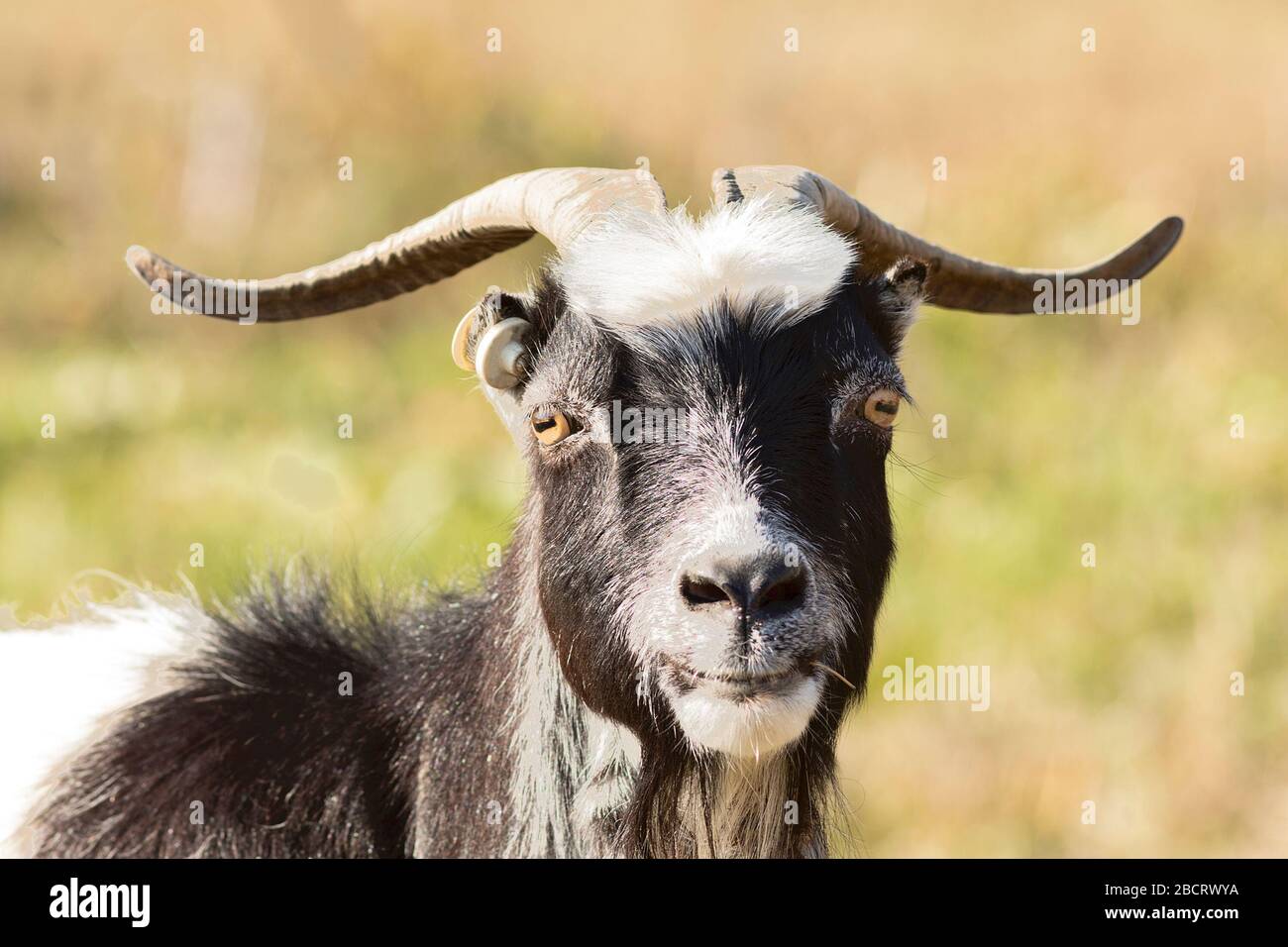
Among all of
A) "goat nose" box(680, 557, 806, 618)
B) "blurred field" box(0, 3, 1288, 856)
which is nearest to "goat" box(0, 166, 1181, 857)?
"goat nose" box(680, 557, 806, 618)

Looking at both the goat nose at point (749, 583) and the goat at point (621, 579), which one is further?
the goat at point (621, 579)

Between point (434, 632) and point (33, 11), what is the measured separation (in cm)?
1793

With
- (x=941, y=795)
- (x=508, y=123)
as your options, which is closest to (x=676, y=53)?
(x=508, y=123)

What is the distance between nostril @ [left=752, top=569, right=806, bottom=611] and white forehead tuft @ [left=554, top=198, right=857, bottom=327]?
886 millimetres


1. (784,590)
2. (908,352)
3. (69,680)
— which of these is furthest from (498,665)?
(908,352)

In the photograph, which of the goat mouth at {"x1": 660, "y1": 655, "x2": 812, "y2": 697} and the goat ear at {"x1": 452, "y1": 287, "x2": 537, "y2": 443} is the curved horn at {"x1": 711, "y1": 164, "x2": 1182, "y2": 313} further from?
the goat mouth at {"x1": 660, "y1": 655, "x2": 812, "y2": 697}

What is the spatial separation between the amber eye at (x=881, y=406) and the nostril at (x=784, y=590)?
0.72 m

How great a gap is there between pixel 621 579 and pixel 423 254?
1590 mm

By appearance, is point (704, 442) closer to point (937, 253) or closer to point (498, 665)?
point (498, 665)

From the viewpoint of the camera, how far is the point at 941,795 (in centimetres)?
1094

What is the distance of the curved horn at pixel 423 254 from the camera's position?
5.32 meters

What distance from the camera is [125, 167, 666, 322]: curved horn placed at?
17.4 ft

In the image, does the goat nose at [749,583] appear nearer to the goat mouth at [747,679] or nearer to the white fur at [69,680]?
the goat mouth at [747,679]

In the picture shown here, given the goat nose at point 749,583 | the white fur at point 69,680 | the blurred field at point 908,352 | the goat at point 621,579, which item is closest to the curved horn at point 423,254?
the goat at point 621,579
